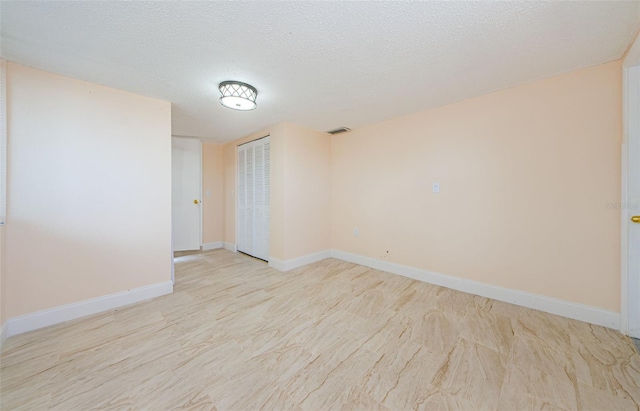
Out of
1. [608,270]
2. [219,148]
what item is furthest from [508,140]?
[219,148]

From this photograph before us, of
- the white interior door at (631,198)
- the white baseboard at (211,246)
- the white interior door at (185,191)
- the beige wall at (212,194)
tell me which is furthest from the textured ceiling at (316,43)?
the white baseboard at (211,246)

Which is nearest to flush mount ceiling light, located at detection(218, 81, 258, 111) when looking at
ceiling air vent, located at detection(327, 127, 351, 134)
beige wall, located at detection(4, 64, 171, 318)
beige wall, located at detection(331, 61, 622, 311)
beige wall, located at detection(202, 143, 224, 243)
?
beige wall, located at detection(4, 64, 171, 318)

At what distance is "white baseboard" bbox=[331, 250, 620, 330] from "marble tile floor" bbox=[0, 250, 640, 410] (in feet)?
0.32

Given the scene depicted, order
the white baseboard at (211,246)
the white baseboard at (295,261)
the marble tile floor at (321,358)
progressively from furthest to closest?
the white baseboard at (211,246) → the white baseboard at (295,261) → the marble tile floor at (321,358)

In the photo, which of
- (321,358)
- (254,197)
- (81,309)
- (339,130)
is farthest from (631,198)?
(81,309)

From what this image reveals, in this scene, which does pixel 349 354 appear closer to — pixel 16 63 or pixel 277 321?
pixel 277 321

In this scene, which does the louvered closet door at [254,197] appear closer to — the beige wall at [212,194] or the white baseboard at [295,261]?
the white baseboard at [295,261]

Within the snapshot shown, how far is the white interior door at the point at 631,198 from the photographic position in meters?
1.71

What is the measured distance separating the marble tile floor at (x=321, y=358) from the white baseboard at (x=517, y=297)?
0.32 feet

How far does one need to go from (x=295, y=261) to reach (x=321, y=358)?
193 centimetres

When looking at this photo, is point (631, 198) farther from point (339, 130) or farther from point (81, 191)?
point (81, 191)

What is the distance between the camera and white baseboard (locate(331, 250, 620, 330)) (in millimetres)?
1869

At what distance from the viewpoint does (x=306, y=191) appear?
142 inches

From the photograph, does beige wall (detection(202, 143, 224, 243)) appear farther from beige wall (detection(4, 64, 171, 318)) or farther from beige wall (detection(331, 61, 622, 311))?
beige wall (detection(331, 61, 622, 311))
